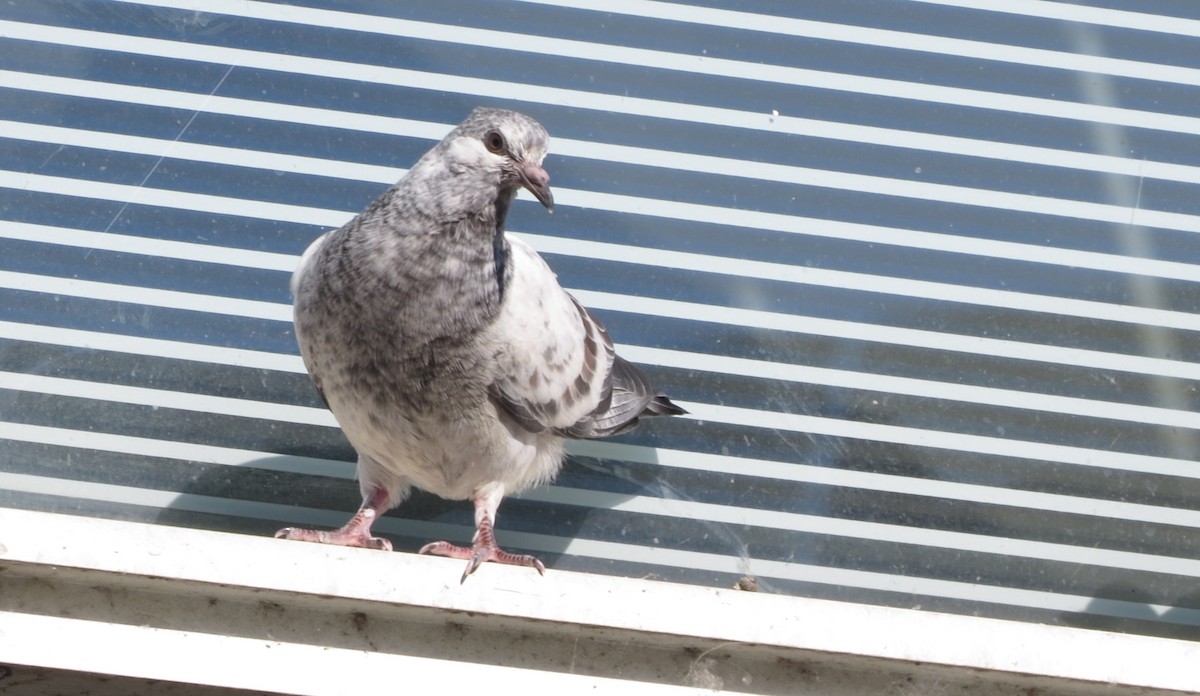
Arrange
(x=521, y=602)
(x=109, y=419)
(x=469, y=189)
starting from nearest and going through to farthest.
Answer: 1. (x=521, y=602)
2. (x=469, y=189)
3. (x=109, y=419)

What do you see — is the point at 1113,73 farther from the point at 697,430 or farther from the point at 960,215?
the point at 697,430

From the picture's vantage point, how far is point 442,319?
2.83 m

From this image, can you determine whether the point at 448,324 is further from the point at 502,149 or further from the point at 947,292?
the point at 947,292

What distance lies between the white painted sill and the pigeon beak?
0.75 metres

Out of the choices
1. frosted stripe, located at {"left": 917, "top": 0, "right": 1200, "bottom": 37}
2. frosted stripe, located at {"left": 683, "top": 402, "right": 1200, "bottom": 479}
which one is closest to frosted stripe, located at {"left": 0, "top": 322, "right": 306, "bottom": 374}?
frosted stripe, located at {"left": 683, "top": 402, "right": 1200, "bottom": 479}

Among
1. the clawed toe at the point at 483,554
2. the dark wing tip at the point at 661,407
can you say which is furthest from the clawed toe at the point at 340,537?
the dark wing tip at the point at 661,407

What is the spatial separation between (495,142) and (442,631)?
1.01 meters

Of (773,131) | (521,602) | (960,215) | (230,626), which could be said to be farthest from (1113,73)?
(230,626)

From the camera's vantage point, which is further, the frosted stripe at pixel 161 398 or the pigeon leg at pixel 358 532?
the frosted stripe at pixel 161 398

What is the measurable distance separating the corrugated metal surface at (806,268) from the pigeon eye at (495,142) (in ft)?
1.72

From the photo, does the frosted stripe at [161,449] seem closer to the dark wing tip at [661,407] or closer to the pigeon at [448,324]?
the pigeon at [448,324]

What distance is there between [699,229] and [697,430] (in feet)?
1.66

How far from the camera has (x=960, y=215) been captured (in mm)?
3324

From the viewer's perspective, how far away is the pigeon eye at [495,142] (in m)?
2.77
